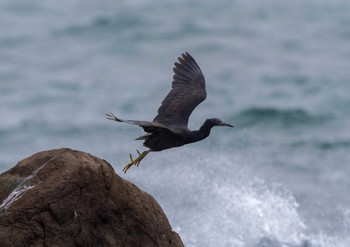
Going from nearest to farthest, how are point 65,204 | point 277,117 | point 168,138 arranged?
point 65,204 → point 168,138 → point 277,117

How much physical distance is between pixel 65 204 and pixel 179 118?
353 centimetres

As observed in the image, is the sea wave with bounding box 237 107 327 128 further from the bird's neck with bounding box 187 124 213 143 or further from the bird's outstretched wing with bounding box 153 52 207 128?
the bird's neck with bounding box 187 124 213 143

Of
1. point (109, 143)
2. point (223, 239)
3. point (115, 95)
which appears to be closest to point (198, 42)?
point (115, 95)

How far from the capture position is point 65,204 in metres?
8.84

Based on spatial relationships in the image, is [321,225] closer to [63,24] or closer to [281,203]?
[281,203]

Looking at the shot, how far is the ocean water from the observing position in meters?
17.4

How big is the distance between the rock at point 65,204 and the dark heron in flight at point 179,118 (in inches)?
46.0

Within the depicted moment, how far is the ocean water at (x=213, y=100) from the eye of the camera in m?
17.4

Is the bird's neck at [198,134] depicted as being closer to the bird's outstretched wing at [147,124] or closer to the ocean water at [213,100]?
the bird's outstretched wing at [147,124]

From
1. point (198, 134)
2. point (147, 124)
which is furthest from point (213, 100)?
point (147, 124)

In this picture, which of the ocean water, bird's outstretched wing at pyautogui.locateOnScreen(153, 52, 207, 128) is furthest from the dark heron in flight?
the ocean water

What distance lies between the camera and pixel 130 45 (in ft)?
87.9

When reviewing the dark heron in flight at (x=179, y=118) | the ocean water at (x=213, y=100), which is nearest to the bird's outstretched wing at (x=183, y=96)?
the dark heron in flight at (x=179, y=118)

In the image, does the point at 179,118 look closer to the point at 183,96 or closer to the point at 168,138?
the point at 183,96
